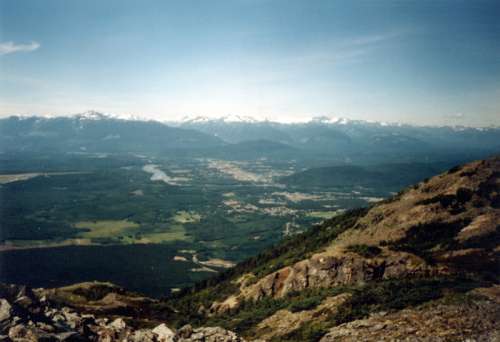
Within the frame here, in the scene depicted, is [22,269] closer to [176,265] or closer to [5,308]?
[176,265]

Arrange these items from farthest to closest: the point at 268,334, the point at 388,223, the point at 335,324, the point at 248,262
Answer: the point at 248,262 → the point at 388,223 → the point at 268,334 → the point at 335,324

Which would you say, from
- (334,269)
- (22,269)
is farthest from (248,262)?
(22,269)

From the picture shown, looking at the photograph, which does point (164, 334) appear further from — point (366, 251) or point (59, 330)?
point (366, 251)

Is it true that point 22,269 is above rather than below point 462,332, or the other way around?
below

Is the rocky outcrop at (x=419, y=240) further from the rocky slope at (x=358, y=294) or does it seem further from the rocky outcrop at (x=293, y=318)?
the rocky outcrop at (x=293, y=318)

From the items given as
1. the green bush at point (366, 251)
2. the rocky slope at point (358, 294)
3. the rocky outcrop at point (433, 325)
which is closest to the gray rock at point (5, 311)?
the rocky slope at point (358, 294)
